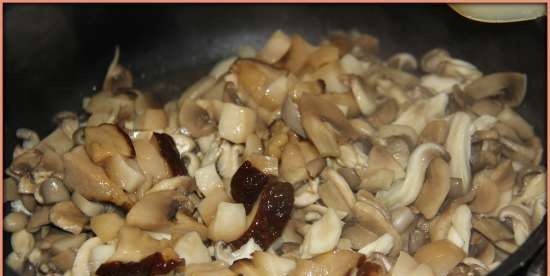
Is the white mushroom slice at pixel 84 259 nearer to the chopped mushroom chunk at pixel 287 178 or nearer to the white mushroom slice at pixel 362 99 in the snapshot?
the chopped mushroom chunk at pixel 287 178

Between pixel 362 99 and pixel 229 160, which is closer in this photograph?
pixel 229 160

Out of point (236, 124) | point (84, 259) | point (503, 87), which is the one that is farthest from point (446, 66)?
point (84, 259)


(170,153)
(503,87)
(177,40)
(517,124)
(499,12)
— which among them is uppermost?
(499,12)

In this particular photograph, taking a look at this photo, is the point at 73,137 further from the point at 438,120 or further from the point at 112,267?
the point at 438,120

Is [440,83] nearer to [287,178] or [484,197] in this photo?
[484,197]

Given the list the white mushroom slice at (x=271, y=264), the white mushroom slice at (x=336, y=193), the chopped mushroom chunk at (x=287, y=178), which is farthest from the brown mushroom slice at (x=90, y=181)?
the white mushroom slice at (x=336, y=193)

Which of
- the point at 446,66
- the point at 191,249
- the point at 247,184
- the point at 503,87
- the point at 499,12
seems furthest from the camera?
the point at 446,66

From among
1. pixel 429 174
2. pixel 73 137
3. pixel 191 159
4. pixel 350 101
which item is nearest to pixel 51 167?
pixel 73 137
